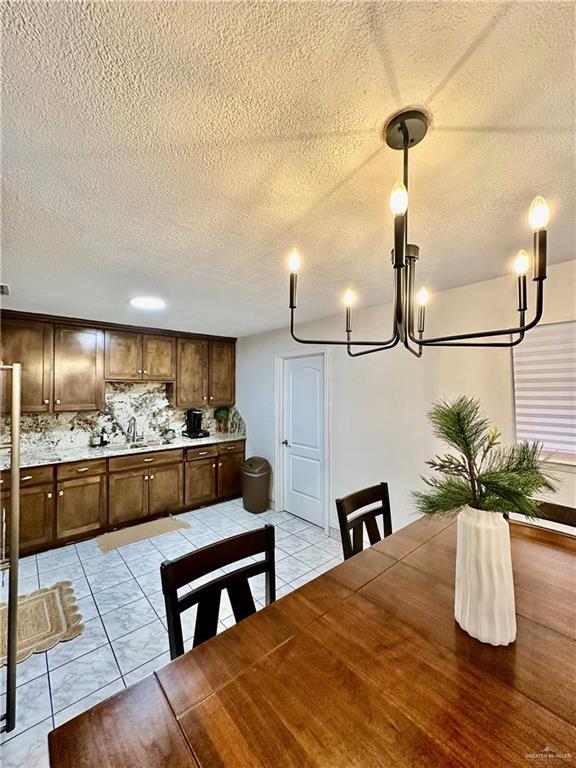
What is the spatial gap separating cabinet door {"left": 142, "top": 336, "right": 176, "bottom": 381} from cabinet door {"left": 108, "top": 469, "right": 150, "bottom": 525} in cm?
121

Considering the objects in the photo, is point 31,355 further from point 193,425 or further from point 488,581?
point 488,581

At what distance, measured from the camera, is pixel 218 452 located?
4.51m

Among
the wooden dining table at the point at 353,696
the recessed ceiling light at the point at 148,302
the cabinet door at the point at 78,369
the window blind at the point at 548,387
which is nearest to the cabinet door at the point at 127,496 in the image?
the cabinet door at the point at 78,369

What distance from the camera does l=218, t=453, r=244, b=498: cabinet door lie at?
14.8 ft

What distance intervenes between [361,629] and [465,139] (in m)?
1.59

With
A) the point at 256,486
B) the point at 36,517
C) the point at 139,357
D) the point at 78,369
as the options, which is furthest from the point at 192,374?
the point at 36,517

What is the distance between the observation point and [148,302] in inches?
112

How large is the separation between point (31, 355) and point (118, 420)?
4.15 ft

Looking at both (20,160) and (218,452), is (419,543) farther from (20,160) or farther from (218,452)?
(218,452)

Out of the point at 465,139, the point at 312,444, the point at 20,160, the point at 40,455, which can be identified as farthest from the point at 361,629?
the point at 40,455

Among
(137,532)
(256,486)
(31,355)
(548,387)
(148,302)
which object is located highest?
(148,302)

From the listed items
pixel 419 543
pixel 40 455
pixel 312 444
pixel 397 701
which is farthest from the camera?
pixel 312 444

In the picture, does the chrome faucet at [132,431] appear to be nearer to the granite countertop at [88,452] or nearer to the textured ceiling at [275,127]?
the granite countertop at [88,452]

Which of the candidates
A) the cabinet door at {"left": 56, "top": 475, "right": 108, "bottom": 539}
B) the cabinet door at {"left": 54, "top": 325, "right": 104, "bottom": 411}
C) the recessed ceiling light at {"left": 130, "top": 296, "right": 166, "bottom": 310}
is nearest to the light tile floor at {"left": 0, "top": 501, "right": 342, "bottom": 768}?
the cabinet door at {"left": 56, "top": 475, "right": 108, "bottom": 539}
